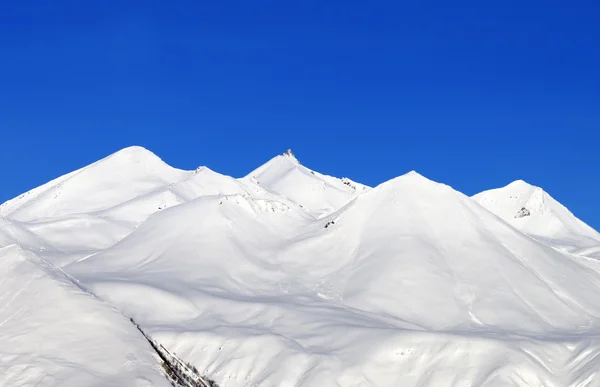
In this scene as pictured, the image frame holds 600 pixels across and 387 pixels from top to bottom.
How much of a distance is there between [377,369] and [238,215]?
3132 inches

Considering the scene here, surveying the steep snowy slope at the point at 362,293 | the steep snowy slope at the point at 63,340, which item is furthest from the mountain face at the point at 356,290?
the steep snowy slope at the point at 63,340

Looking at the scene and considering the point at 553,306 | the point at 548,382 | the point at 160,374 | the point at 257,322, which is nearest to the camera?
the point at 160,374

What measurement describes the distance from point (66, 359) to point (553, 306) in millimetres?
124197

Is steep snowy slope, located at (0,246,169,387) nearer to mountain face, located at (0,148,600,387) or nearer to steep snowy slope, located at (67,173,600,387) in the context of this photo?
mountain face, located at (0,148,600,387)

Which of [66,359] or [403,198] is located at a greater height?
[403,198]

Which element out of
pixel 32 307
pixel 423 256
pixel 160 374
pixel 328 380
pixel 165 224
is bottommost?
pixel 160 374

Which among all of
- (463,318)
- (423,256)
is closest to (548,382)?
(463,318)

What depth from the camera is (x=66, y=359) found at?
30141 mm

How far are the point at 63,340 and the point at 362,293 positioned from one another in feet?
374

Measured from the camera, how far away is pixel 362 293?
143 m

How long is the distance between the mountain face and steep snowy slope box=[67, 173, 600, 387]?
29cm

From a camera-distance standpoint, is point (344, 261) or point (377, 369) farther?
point (344, 261)

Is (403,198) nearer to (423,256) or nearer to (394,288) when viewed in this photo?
(423,256)

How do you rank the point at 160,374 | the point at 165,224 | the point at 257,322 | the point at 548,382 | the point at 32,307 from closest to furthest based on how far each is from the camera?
the point at 160,374 → the point at 32,307 → the point at 548,382 → the point at 257,322 → the point at 165,224
